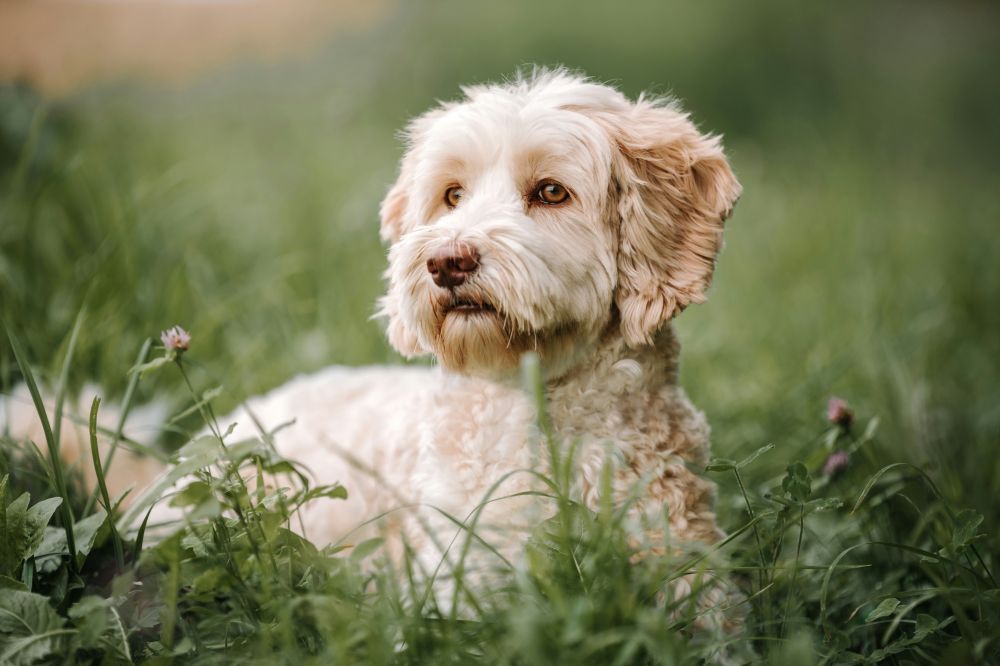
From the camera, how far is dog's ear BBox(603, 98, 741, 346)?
2.31 m

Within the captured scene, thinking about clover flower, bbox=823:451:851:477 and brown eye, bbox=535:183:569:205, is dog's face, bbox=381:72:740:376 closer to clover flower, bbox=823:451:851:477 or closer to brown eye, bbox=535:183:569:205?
brown eye, bbox=535:183:569:205

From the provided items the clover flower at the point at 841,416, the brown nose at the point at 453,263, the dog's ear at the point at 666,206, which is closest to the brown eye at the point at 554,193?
the dog's ear at the point at 666,206

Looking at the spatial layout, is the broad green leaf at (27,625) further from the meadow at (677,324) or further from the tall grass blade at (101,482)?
the tall grass blade at (101,482)

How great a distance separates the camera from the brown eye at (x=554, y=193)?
7.70 ft

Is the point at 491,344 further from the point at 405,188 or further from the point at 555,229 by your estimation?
the point at 405,188

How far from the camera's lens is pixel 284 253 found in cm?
516

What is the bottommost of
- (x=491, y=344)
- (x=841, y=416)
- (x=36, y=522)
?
(x=841, y=416)

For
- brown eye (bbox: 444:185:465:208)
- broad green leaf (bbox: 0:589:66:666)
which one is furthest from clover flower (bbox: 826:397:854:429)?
broad green leaf (bbox: 0:589:66:666)

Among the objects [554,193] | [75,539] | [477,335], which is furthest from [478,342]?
[75,539]

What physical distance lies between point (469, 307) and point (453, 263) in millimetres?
136

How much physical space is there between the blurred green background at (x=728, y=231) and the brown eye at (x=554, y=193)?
0.79 meters

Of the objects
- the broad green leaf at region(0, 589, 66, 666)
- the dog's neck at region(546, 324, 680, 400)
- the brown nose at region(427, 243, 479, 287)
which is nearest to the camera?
the broad green leaf at region(0, 589, 66, 666)

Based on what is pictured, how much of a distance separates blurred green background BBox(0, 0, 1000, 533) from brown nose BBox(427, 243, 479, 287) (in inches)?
44.9

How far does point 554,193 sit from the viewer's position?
2.36 m
